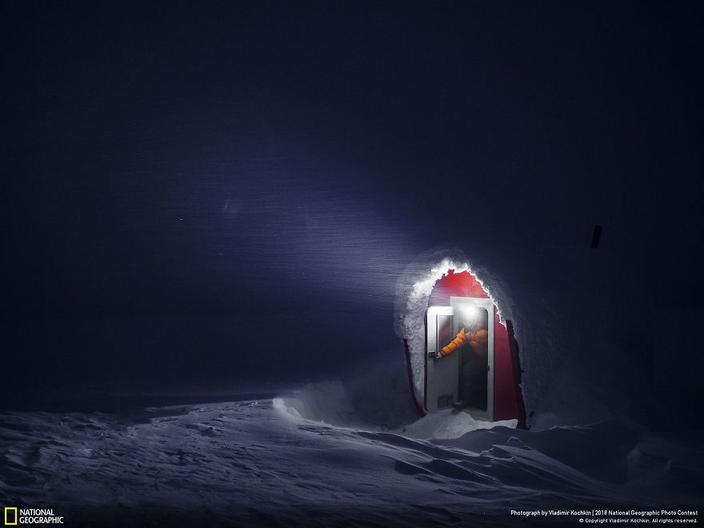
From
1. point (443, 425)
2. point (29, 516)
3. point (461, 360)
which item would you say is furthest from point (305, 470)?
point (461, 360)

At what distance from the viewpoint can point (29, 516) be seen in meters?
2.86

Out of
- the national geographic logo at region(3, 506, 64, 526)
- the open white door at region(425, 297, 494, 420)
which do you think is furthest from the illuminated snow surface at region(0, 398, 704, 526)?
the open white door at region(425, 297, 494, 420)

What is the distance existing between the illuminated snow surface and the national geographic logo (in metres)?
0.07

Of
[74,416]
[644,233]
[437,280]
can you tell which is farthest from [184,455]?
[644,233]

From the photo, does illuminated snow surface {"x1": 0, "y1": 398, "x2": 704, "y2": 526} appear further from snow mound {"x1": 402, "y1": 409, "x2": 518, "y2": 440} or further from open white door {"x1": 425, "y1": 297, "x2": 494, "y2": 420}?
open white door {"x1": 425, "y1": 297, "x2": 494, "y2": 420}

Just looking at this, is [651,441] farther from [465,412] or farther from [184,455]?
[184,455]

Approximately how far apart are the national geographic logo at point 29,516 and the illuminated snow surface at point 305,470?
0.07 meters

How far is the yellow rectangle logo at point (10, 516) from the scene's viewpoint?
9.27ft

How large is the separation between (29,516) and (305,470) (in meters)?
1.85

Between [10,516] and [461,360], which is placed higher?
[461,360]

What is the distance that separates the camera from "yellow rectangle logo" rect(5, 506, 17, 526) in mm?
2824

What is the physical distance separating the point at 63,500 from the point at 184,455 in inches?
47.0

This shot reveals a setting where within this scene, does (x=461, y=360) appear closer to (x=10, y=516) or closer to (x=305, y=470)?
(x=305, y=470)

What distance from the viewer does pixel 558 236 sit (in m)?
6.98
